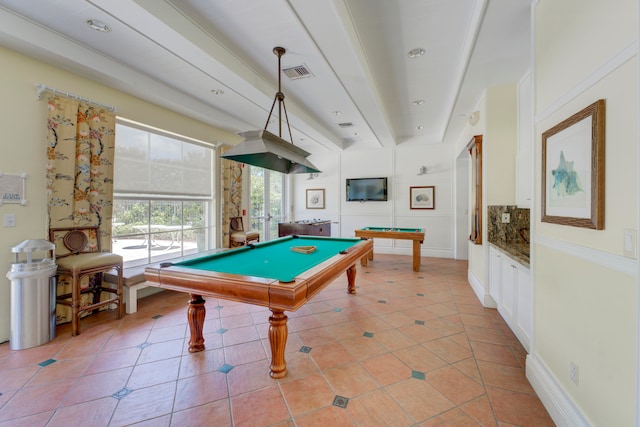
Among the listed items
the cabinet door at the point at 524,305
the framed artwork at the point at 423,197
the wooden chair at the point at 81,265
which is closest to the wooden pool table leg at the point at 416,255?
the framed artwork at the point at 423,197

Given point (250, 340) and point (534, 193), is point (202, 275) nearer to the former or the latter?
point (250, 340)

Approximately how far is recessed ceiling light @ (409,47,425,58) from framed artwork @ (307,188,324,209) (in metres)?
4.74

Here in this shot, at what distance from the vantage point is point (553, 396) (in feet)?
5.13

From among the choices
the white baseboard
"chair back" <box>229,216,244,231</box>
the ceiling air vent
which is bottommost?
the white baseboard

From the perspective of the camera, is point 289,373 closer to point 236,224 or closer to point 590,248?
point 590,248

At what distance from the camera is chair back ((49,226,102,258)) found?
2.81 metres

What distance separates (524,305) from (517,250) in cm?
53

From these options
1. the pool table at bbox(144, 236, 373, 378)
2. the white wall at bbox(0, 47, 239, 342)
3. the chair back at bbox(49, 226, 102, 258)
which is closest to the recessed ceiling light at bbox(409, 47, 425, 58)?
the pool table at bbox(144, 236, 373, 378)

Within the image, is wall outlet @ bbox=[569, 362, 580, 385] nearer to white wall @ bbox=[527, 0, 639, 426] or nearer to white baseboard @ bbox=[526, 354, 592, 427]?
white wall @ bbox=[527, 0, 639, 426]

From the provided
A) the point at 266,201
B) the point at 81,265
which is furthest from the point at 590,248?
the point at 266,201

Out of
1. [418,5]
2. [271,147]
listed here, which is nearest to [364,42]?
[418,5]

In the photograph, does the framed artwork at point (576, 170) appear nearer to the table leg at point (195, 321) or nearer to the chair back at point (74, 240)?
the table leg at point (195, 321)

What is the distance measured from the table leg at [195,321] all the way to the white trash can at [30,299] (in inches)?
55.3

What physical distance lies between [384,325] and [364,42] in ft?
9.67
